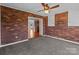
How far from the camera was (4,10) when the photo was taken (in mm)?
5461

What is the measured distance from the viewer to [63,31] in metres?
7.56

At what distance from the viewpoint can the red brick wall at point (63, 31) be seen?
21.0 ft

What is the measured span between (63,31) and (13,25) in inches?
130

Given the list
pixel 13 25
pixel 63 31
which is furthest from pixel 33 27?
pixel 13 25

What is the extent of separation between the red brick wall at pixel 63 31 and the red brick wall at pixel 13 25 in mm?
2375

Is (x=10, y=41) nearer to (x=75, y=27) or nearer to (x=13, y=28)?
(x=13, y=28)

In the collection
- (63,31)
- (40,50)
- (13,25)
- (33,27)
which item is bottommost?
(40,50)

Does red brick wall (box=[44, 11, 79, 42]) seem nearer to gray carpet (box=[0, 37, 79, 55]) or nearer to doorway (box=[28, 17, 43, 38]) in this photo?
doorway (box=[28, 17, 43, 38])

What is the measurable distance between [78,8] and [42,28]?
429cm

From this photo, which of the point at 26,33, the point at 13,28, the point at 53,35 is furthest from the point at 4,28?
the point at 53,35

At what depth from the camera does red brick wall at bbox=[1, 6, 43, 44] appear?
5469 mm

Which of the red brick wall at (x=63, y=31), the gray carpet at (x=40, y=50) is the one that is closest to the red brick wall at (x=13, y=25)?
the gray carpet at (x=40, y=50)

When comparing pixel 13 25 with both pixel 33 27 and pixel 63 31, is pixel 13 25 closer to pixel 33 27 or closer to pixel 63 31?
pixel 33 27

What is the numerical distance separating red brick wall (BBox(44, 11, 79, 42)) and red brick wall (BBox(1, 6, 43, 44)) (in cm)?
237
